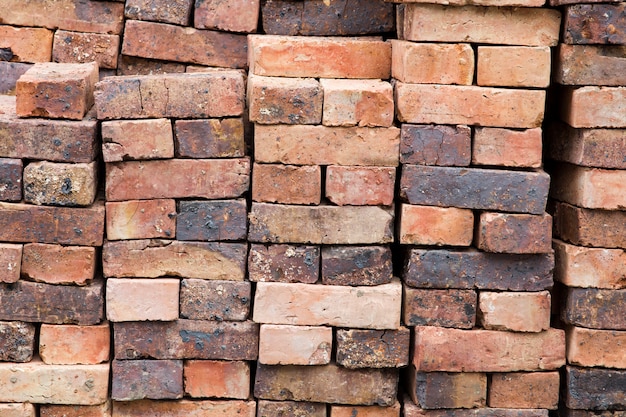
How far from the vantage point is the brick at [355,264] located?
5195mm

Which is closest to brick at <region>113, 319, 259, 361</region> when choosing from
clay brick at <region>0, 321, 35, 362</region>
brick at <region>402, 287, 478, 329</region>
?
clay brick at <region>0, 321, 35, 362</region>

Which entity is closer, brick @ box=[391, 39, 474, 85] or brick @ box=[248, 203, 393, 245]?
brick @ box=[391, 39, 474, 85]

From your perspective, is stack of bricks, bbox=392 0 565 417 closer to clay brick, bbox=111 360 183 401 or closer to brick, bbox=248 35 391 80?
brick, bbox=248 35 391 80

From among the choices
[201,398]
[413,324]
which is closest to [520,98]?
[413,324]

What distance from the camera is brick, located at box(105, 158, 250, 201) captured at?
5.11m

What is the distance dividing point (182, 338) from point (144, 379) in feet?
1.09

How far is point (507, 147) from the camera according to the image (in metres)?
5.08

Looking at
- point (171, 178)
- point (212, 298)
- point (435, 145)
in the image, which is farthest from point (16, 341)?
point (435, 145)

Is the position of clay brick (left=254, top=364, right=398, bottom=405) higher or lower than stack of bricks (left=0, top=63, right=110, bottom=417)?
lower

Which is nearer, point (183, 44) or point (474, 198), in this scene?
point (474, 198)

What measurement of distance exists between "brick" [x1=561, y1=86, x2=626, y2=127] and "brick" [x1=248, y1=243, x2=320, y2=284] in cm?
168

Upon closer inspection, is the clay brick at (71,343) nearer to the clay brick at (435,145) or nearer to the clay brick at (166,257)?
the clay brick at (166,257)

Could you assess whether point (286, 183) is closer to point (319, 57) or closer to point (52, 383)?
point (319, 57)

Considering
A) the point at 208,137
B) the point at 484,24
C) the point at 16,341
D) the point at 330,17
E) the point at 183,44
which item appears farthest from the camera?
the point at 183,44
